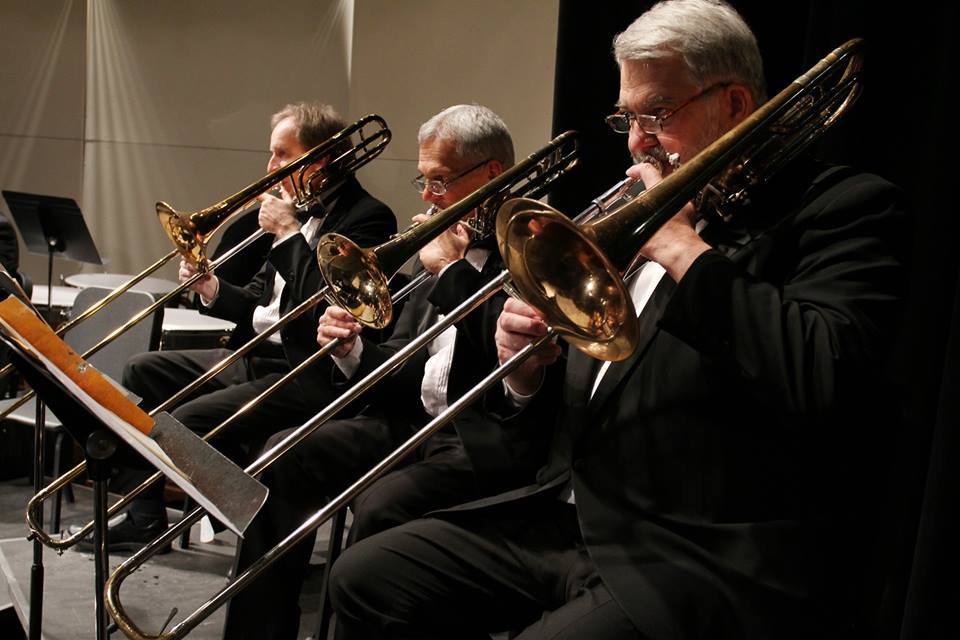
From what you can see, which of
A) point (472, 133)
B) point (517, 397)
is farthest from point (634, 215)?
point (472, 133)

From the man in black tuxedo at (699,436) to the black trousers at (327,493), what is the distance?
377 millimetres

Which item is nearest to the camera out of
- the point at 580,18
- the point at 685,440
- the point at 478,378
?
the point at 685,440

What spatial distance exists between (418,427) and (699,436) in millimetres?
1228

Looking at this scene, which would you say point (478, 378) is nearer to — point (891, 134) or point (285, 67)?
point (891, 134)

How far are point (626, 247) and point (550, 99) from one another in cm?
333

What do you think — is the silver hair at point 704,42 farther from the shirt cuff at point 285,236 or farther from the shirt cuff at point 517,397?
the shirt cuff at point 285,236

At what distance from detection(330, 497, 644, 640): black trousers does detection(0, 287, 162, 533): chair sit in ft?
6.39

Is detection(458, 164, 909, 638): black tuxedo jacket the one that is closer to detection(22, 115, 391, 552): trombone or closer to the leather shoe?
detection(22, 115, 391, 552): trombone

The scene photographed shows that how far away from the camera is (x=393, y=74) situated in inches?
199

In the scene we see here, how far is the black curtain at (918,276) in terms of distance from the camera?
6.10 feet

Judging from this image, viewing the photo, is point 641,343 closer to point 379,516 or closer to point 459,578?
point 459,578

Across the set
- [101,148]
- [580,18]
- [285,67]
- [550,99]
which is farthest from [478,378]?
[101,148]

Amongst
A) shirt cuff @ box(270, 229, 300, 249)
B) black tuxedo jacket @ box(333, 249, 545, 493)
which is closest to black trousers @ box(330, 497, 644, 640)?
black tuxedo jacket @ box(333, 249, 545, 493)

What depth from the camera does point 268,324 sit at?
3.21m
